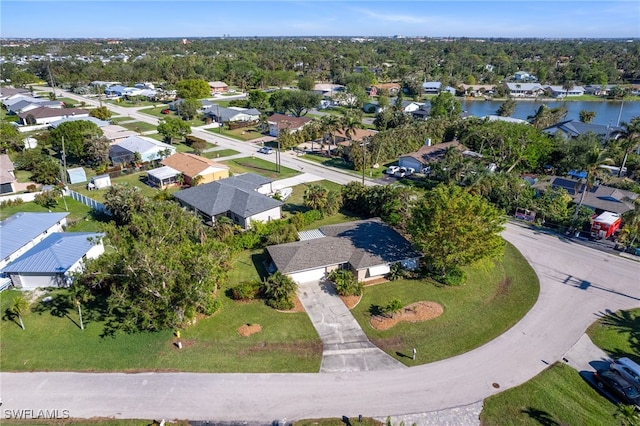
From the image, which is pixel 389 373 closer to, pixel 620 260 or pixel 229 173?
pixel 620 260

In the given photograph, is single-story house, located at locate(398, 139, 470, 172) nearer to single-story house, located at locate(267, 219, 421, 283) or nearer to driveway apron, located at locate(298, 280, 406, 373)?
single-story house, located at locate(267, 219, 421, 283)

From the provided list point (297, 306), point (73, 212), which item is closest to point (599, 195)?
point (297, 306)

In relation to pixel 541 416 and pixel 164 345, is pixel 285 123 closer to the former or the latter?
Answer: pixel 164 345

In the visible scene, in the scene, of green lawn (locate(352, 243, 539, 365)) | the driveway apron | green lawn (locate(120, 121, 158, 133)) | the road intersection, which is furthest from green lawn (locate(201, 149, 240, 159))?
the road intersection

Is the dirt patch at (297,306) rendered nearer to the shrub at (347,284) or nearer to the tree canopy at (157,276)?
the shrub at (347,284)

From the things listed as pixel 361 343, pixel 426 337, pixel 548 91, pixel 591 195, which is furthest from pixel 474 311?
pixel 548 91

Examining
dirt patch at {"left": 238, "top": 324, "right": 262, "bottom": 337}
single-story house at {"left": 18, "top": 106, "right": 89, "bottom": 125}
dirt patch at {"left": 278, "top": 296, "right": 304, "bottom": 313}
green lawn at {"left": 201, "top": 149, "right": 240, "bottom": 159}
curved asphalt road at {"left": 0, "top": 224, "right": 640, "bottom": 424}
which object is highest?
single-story house at {"left": 18, "top": 106, "right": 89, "bottom": 125}
